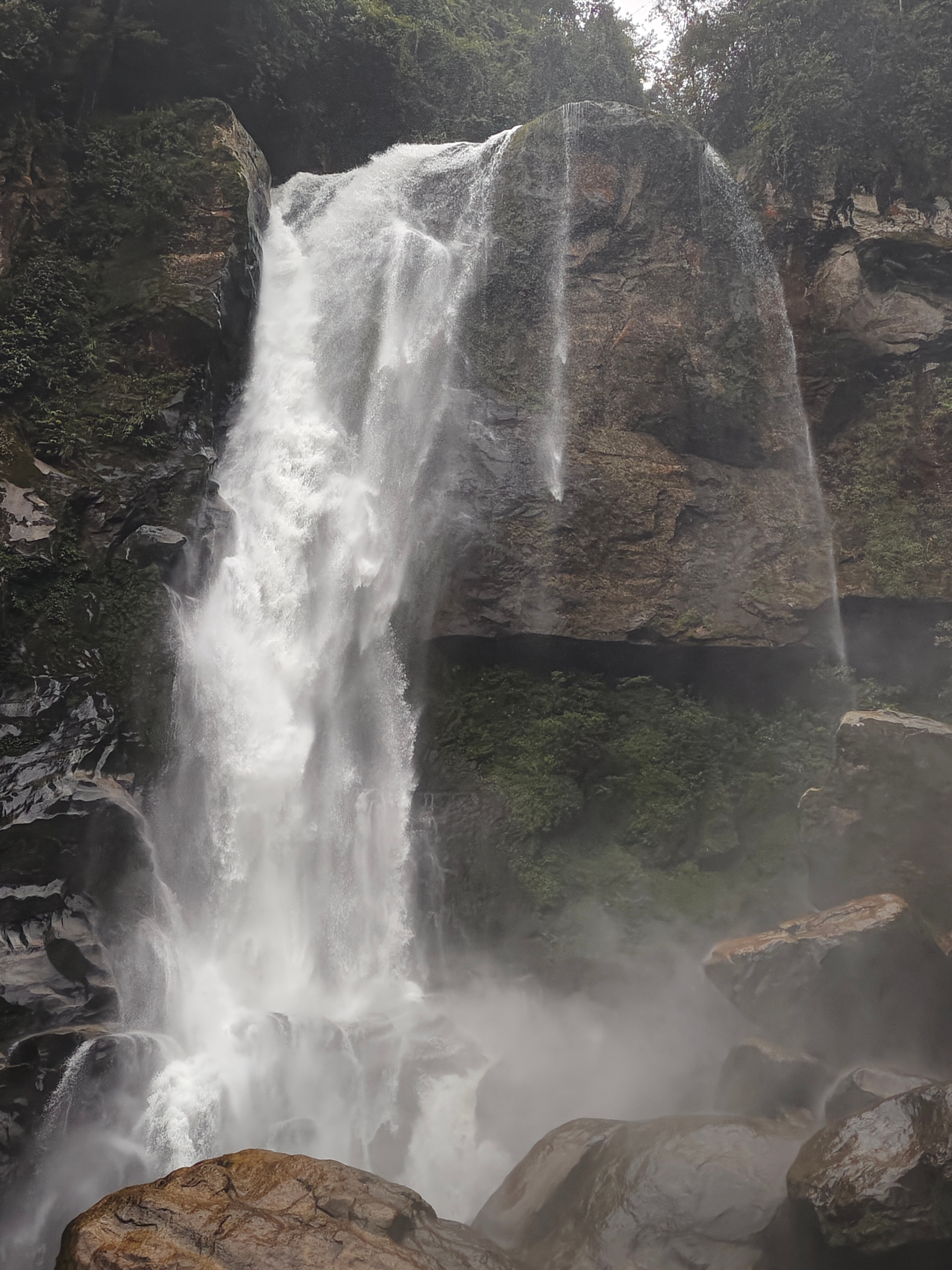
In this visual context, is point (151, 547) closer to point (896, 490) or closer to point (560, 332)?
point (560, 332)

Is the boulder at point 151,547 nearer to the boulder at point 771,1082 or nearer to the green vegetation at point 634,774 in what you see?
the green vegetation at point 634,774

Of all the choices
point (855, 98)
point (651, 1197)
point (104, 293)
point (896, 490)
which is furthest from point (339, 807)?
point (855, 98)

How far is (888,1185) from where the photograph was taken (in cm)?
602

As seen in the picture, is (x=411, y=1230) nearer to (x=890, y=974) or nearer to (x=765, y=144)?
(x=890, y=974)

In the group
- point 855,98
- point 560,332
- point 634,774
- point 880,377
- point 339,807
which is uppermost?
point 855,98

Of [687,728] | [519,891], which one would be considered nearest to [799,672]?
[687,728]

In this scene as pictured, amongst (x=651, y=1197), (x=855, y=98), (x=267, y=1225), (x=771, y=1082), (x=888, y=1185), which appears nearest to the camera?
(x=267, y=1225)

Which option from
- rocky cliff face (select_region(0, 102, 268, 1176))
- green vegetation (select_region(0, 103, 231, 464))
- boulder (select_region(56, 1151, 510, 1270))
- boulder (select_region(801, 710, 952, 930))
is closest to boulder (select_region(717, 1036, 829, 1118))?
boulder (select_region(801, 710, 952, 930))

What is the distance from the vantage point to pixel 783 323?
52.0 ft

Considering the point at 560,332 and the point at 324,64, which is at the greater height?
the point at 324,64

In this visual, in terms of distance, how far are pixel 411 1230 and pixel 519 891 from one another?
615 centimetres

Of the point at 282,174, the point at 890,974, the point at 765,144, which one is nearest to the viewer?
the point at 890,974

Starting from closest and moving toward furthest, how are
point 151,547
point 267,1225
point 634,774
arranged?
point 267,1225 < point 151,547 < point 634,774

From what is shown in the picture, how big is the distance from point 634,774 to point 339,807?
4861 millimetres
